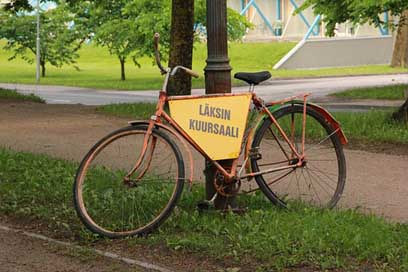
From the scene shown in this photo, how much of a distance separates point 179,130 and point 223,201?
695 millimetres

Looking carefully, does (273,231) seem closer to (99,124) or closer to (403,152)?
(403,152)

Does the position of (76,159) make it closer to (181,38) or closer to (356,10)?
(181,38)

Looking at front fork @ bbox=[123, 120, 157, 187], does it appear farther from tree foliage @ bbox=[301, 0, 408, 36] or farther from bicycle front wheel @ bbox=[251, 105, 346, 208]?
tree foliage @ bbox=[301, 0, 408, 36]

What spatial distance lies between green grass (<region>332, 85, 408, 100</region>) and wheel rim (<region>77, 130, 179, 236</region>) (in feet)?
57.4

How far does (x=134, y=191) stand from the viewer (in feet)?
21.3

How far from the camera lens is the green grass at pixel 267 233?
17.7 ft

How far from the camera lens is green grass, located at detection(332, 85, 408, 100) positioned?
77.6 feet

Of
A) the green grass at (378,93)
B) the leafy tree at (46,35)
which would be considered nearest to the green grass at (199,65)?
the leafy tree at (46,35)

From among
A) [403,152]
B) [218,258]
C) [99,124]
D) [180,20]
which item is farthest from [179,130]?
[180,20]

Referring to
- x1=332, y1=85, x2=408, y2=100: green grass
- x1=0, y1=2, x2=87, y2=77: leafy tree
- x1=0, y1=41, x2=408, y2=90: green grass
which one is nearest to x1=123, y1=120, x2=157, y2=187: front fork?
x1=332, y1=85, x2=408, y2=100: green grass

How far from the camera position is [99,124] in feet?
48.3

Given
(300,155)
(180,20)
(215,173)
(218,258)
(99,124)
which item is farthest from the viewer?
(180,20)

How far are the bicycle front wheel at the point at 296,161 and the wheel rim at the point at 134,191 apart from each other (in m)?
0.71

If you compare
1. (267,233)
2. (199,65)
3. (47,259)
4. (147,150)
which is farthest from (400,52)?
(47,259)
